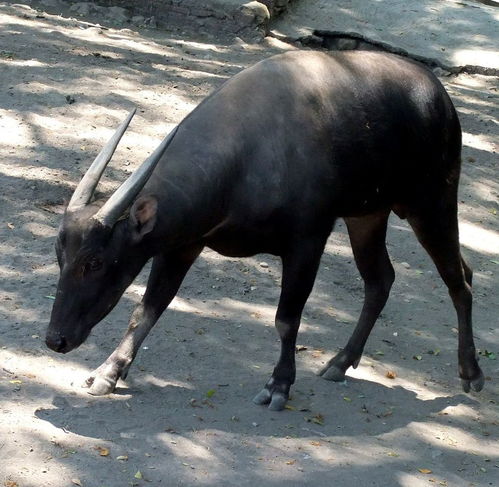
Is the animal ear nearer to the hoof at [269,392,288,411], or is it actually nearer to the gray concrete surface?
the hoof at [269,392,288,411]

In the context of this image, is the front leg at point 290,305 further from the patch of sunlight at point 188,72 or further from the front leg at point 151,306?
the patch of sunlight at point 188,72

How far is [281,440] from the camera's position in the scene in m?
4.91

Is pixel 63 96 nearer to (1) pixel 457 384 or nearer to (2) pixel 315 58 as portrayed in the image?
(2) pixel 315 58

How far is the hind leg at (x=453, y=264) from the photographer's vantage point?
5848 mm

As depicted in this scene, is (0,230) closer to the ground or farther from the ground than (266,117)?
closer to the ground

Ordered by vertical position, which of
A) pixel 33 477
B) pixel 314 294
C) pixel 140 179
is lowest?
pixel 314 294

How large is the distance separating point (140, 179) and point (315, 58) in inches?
55.9

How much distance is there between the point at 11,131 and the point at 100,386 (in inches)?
129

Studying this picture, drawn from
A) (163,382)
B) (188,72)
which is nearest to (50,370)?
(163,382)

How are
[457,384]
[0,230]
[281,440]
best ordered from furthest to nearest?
[0,230]
[457,384]
[281,440]

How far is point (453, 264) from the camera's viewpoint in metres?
6.04

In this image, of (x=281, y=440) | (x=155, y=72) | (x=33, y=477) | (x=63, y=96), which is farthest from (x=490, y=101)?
(x=33, y=477)

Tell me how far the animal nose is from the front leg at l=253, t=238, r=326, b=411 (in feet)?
3.69

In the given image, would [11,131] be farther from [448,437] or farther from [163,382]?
[448,437]
